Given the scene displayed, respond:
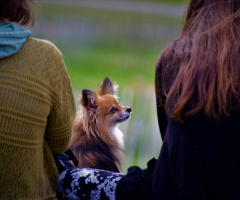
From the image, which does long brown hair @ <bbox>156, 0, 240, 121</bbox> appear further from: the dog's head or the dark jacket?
the dog's head

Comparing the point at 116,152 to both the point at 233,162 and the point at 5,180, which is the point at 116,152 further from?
the point at 233,162

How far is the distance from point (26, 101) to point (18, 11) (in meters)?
0.44

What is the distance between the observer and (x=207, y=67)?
163 centimetres

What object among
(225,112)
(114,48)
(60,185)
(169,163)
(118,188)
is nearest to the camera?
(225,112)

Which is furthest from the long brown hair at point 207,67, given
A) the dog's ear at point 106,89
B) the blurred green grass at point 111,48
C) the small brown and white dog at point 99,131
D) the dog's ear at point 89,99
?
the blurred green grass at point 111,48

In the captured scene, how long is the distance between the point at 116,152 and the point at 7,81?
1.97 metres

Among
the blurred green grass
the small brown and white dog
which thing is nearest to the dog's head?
the small brown and white dog

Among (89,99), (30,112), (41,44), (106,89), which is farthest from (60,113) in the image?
(106,89)

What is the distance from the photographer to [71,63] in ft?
42.5

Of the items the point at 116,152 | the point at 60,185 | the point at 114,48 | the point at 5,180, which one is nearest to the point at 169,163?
the point at 60,185

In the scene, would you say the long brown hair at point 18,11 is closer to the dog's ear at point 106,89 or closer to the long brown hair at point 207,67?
the long brown hair at point 207,67

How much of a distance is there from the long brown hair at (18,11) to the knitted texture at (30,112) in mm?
139

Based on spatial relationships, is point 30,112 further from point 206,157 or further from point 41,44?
point 206,157

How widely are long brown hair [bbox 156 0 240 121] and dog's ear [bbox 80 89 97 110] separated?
2.00m
